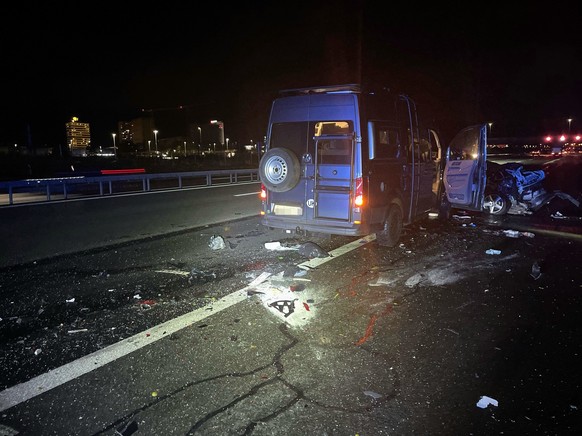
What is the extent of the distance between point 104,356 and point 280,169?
4.19m

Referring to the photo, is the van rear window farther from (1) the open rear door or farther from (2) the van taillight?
(1) the open rear door

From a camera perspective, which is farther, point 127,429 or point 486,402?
point 486,402

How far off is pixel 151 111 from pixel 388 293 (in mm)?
151677

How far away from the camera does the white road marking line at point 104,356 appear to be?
9.87 ft

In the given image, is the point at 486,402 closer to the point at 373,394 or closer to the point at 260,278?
the point at 373,394

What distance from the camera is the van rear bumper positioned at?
21.7 feet

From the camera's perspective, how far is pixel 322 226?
689 centimetres

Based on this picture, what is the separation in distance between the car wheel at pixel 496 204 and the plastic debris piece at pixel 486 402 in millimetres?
9555

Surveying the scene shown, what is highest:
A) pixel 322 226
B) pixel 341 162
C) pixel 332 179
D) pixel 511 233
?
pixel 341 162

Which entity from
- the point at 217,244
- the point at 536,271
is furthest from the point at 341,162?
the point at 536,271

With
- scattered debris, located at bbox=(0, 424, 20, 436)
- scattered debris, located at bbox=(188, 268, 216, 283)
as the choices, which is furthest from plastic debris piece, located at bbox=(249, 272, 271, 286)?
scattered debris, located at bbox=(0, 424, 20, 436)

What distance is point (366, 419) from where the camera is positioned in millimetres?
2721

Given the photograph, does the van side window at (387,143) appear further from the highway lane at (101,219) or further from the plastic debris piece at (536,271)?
the highway lane at (101,219)

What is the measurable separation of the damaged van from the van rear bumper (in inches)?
0.6
